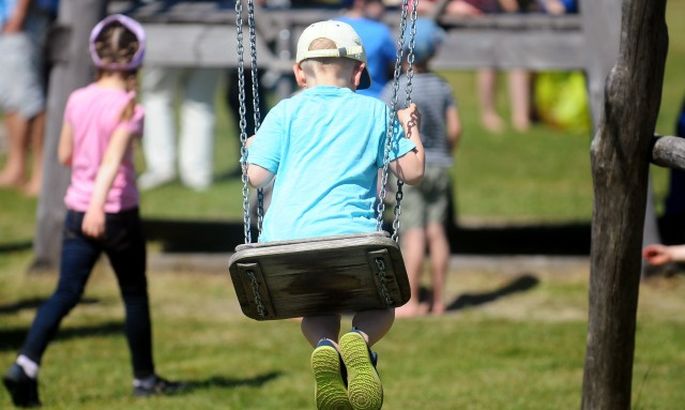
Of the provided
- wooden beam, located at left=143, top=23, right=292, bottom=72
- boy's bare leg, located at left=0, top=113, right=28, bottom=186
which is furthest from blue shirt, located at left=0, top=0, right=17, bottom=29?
wooden beam, located at left=143, top=23, right=292, bottom=72

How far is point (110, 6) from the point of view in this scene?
9.83 meters

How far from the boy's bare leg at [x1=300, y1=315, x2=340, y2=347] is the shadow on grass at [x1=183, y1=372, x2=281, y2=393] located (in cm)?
191

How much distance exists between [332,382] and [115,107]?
2.20 m

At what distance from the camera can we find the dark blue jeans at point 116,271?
622cm

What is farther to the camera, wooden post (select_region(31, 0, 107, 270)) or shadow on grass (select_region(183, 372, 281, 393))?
wooden post (select_region(31, 0, 107, 270))

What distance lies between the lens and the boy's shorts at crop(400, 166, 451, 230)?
8.56m

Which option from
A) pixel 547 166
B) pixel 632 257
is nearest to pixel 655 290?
pixel 632 257

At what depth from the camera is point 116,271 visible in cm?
636

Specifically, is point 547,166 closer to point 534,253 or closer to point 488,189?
point 488,189

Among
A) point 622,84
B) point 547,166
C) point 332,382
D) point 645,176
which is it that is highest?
point 622,84

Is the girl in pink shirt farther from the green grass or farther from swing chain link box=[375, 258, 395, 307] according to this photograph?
swing chain link box=[375, 258, 395, 307]

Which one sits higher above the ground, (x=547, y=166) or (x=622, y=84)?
(x=622, y=84)

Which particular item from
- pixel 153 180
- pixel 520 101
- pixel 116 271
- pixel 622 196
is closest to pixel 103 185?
pixel 116 271

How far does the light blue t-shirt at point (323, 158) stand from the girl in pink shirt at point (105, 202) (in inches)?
60.7
